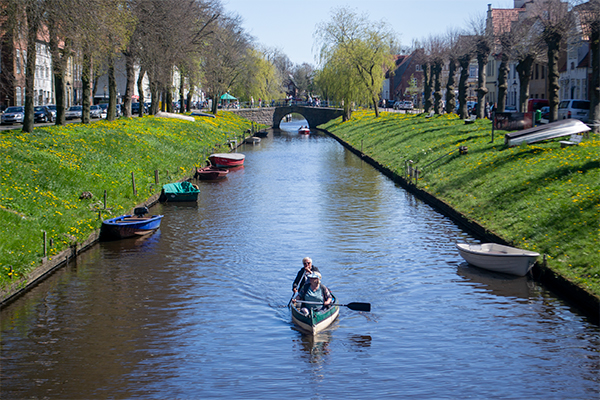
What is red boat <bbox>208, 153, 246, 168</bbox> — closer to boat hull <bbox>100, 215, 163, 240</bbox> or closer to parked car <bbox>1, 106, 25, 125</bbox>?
parked car <bbox>1, 106, 25, 125</bbox>

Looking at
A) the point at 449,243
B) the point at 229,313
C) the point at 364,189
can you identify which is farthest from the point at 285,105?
the point at 229,313

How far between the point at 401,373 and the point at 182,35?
148 ft

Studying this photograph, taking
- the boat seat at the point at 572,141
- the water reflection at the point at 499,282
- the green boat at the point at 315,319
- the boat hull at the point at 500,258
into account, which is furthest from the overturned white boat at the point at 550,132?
the green boat at the point at 315,319

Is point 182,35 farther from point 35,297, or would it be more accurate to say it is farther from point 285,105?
point 285,105

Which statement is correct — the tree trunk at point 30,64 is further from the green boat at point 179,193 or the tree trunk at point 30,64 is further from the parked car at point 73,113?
the parked car at point 73,113

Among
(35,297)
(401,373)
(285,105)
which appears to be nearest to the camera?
(401,373)

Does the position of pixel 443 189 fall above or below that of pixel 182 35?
below

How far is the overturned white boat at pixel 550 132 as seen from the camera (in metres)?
32.4

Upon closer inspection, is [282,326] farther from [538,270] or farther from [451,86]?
[451,86]

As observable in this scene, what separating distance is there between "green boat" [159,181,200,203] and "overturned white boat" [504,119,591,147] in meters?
16.7

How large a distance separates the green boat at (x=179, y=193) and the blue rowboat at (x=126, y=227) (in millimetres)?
7567

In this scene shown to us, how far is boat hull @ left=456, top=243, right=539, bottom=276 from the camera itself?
18.2m

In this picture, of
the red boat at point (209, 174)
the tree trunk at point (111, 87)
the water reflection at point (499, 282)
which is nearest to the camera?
the water reflection at point (499, 282)

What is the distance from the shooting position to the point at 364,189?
3719cm
